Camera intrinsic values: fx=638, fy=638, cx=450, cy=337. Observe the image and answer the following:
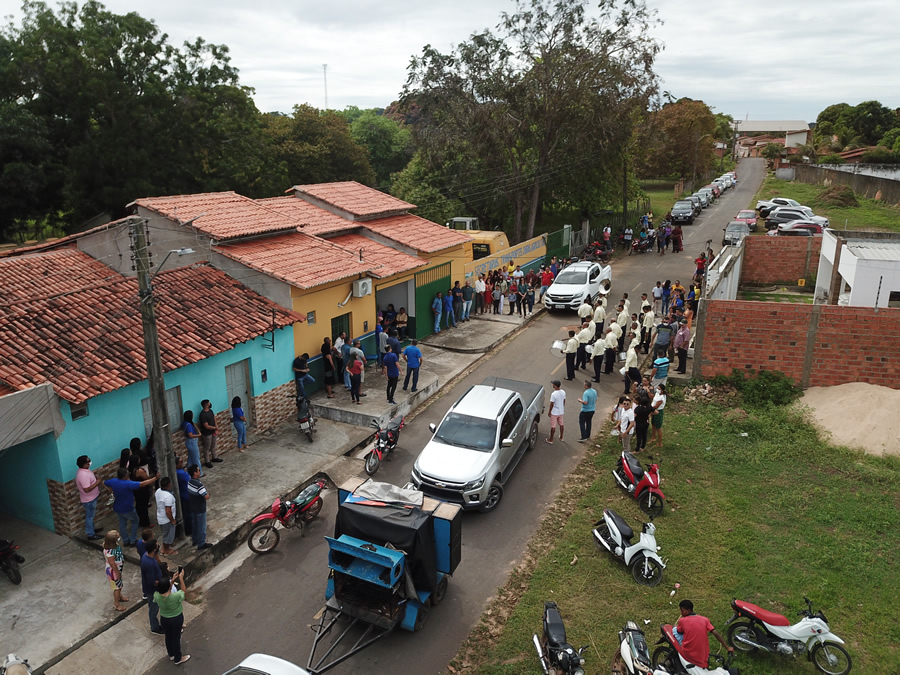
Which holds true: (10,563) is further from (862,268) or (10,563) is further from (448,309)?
(862,268)

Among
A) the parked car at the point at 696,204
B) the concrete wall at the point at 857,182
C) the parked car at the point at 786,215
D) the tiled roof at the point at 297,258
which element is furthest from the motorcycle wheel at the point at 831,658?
the concrete wall at the point at 857,182

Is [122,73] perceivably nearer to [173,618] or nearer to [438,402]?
[438,402]

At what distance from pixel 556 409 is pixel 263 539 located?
645 cm

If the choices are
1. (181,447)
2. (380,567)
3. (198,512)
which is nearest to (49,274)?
(181,447)

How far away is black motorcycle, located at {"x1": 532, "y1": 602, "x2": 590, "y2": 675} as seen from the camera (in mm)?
7090

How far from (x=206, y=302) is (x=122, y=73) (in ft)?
72.5

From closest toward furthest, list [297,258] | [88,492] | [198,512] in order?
[198,512] → [88,492] → [297,258]

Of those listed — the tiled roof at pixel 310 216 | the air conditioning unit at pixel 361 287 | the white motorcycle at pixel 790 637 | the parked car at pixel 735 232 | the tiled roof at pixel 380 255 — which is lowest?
the white motorcycle at pixel 790 637

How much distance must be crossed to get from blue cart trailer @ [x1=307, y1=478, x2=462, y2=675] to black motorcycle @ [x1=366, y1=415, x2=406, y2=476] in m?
4.02

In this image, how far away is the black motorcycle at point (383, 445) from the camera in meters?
12.6

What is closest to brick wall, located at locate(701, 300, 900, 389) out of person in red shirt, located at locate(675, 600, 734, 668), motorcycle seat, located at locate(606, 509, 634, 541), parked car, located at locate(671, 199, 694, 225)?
motorcycle seat, located at locate(606, 509, 634, 541)

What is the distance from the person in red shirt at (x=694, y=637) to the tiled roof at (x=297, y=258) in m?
10.3

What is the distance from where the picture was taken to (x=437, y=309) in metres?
21.3

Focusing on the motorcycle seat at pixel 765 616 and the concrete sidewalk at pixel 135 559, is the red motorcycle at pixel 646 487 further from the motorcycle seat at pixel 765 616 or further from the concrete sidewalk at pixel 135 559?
the concrete sidewalk at pixel 135 559
